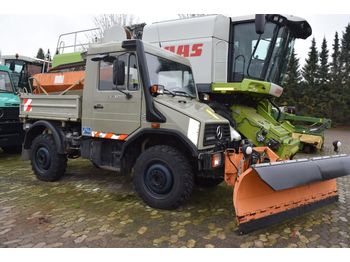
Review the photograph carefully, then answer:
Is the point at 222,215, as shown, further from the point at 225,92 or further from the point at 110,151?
the point at 225,92

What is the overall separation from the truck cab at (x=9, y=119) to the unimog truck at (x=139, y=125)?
2.31 meters

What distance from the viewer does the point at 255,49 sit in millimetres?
8312

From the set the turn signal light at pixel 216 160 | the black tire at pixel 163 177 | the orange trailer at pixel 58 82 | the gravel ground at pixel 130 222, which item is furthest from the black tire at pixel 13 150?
the turn signal light at pixel 216 160

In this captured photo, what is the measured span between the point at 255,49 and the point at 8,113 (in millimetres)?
6512

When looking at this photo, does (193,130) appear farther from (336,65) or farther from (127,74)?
(336,65)

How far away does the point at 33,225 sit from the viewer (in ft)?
13.9

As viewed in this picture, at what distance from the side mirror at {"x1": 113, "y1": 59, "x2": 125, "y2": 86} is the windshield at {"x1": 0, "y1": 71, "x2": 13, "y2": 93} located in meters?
5.59

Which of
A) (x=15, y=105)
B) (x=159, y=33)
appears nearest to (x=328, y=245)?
(x=159, y=33)

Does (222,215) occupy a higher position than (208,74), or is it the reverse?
(208,74)

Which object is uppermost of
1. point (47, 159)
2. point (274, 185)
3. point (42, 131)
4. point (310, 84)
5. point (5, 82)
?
point (310, 84)

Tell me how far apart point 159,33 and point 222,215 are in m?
6.13

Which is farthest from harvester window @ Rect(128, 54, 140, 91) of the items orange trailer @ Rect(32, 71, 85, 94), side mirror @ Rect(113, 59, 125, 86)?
orange trailer @ Rect(32, 71, 85, 94)

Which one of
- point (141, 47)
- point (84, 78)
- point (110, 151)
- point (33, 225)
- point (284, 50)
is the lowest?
point (33, 225)

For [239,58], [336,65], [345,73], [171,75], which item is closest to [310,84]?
[345,73]
